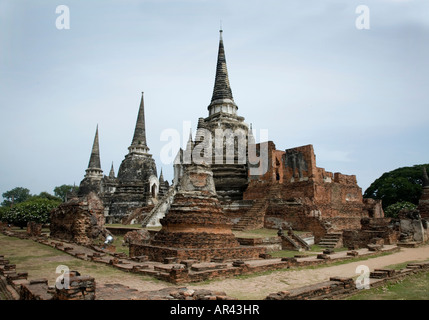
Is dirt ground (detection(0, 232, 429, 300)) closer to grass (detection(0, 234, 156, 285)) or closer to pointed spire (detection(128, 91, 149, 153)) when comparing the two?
grass (detection(0, 234, 156, 285))

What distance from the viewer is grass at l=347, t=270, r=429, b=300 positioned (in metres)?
6.12

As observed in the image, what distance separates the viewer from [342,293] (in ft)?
20.7

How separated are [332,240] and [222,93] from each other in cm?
1599

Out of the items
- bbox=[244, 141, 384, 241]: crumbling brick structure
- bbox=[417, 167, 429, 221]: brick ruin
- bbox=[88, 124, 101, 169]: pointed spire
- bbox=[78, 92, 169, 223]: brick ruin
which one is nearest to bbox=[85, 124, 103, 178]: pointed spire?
bbox=[88, 124, 101, 169]: pointed spire

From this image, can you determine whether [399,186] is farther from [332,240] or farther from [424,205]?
[332,240]

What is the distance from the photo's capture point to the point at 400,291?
666 centimetres

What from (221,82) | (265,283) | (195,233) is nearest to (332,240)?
(195,233)

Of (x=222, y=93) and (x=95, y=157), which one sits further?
(x=95, y=157)

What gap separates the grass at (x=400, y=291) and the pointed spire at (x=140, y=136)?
3038 centimetres

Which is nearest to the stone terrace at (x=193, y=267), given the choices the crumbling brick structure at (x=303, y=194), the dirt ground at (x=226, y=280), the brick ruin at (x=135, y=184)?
the dirt ground at (x=226, y=280)

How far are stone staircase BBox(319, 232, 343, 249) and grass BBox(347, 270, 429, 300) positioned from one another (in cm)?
855

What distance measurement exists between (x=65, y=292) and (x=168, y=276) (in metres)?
3.22
